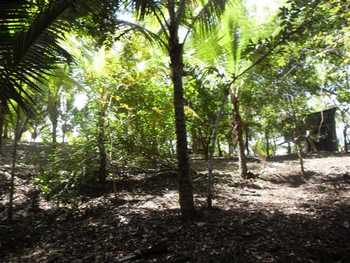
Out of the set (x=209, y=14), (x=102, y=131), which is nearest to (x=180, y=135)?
(x=102, y=131)

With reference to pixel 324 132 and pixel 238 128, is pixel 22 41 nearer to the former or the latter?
pixel 238 128

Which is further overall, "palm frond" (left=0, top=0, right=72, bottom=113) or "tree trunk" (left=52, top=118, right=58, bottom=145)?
"tree trunk" (left=52, top=118, right=58, bottom=145)

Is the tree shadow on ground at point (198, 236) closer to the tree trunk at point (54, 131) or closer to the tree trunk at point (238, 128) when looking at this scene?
the tree trunk at point (54, 131)

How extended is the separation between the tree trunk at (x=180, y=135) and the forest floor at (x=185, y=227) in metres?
0.32

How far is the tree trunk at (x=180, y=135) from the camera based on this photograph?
5633mm

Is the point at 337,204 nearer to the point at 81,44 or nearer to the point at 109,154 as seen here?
the point at 109,154

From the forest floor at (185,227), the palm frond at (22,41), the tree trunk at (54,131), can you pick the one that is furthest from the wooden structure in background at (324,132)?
the palm frond at (22,41)

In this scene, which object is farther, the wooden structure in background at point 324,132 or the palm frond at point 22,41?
the wooden structure in background at point 324,132

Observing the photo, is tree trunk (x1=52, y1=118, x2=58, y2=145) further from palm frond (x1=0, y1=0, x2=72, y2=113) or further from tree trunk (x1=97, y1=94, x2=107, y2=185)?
palm frond (x1=0, y1=0, x2=72, y2=113)

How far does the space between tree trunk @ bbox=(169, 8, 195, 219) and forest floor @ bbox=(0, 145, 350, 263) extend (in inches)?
12.8

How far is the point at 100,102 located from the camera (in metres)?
7.55

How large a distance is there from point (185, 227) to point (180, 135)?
4.67ft

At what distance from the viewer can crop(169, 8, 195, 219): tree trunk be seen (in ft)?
18.5

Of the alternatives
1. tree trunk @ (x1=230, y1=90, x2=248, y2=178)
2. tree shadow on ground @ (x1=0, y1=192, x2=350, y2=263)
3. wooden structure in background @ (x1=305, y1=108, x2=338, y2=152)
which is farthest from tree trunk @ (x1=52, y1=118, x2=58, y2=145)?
wooden structure in background @ (x1=305, y1=108, x2=338, y2=152)
